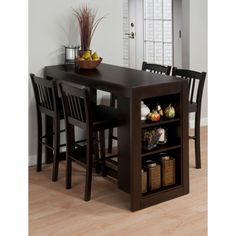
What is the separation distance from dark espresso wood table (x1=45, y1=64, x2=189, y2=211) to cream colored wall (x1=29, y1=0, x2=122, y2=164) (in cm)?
64

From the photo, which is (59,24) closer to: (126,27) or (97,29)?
(97,29)

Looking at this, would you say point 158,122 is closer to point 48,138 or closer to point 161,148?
point 161,148

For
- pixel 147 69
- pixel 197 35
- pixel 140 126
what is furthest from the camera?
pixel 197 35

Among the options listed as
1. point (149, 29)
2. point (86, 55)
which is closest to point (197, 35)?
point (149, 29)

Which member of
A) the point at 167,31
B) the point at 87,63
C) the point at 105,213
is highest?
the point at 167,31

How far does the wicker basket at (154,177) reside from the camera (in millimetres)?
3168

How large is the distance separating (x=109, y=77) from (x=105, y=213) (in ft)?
3.36

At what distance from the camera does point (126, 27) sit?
231 inches

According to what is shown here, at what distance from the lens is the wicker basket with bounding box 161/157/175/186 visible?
127 inches

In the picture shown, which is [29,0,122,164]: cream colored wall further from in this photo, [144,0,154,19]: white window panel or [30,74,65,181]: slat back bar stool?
[144,0,154,19]: white window panel

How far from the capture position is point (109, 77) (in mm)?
3416

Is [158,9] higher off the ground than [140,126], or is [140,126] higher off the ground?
[158,9]
